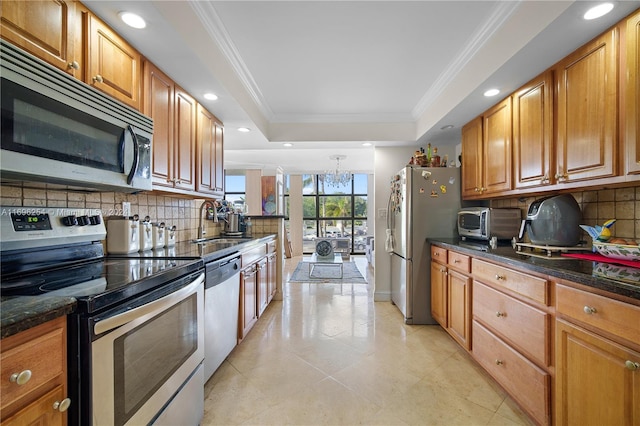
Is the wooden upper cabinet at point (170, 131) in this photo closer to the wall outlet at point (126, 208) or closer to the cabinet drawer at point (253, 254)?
the wall outlet at point (126, 208)

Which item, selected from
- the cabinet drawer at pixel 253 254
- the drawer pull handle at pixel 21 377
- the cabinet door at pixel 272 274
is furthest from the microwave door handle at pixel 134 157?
the cabinet door at pixel 272 274

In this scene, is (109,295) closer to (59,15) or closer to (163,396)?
(163,396)

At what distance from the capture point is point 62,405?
0.77 m

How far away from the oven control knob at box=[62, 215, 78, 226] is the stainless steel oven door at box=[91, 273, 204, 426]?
2.22ft

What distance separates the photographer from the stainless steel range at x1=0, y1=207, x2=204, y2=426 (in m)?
0.85

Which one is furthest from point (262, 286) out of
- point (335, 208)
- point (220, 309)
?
point (335, 208)

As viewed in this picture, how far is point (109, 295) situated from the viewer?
0.92 meters

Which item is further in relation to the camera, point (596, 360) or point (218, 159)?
point (218, 159)

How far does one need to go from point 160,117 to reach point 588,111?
267 centimetres

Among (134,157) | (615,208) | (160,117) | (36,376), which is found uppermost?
(160,117)

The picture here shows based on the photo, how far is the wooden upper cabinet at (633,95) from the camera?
1.30 m


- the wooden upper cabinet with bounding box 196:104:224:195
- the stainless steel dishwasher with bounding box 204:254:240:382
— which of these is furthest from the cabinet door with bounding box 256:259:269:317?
the wooden upper cabinet with bounding box 196:104:224:195

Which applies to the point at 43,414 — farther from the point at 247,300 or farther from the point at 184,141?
the point at 184,141

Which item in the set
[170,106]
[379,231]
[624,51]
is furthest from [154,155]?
[379,231]
